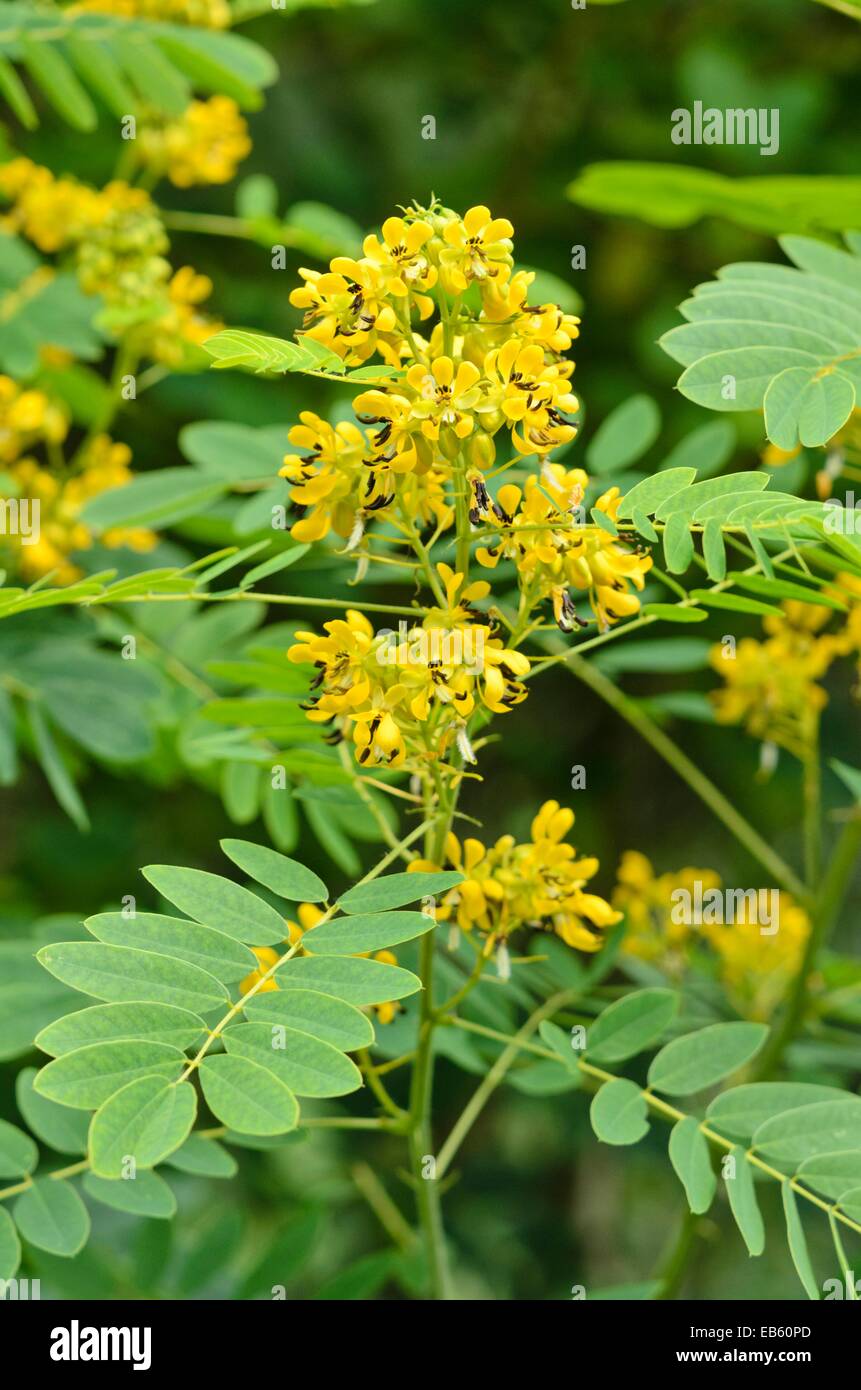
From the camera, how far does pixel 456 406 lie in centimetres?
96

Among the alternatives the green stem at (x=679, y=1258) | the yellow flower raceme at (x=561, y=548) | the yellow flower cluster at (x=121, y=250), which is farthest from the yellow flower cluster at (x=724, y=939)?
the yellow flower cluster at (x=121, y=250)

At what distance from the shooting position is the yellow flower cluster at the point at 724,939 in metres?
1.70

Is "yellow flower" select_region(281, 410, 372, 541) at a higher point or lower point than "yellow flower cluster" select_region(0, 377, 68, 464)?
lower

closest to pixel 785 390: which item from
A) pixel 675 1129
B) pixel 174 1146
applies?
pixel 675 1129

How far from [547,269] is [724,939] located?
1572 mm

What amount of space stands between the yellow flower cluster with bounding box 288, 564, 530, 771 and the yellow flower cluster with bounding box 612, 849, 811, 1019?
2.37ft

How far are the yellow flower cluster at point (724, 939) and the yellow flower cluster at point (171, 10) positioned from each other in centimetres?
133

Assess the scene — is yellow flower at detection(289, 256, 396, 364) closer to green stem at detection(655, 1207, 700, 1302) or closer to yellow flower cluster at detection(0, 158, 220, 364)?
yellow flower cluster at detection(0, 158, 220, 364)

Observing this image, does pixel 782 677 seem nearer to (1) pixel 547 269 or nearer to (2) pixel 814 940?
(2) pixel 814 940

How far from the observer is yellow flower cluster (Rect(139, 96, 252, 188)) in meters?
2.07

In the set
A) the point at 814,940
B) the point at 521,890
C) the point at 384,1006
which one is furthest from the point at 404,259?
the point at 814,940

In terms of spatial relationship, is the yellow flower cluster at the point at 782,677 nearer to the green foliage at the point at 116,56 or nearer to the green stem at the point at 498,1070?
the green stem at the point at 498,1070

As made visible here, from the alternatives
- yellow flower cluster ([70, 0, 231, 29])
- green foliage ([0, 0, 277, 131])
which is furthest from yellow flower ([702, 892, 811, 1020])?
yellow flower cluster ([70, 0, 231, 29])
